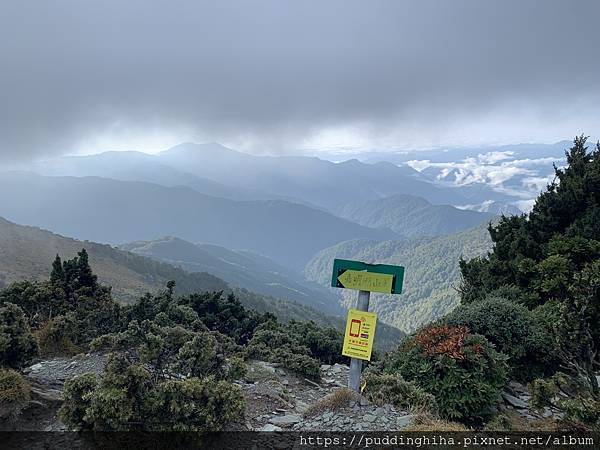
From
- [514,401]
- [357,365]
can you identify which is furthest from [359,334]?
[514,401]

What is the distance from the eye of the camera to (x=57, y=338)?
11.9 meters

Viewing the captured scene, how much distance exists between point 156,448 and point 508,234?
1849 centimetres

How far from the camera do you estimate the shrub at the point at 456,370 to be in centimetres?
727

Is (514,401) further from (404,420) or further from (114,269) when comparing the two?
(114,269)

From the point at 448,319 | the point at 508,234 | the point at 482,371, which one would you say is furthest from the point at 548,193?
the point at 482,371

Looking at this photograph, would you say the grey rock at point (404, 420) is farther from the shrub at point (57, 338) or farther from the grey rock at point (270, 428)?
the shrub at point (57, 338)

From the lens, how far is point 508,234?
63.7 feet

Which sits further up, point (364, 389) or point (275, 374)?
point (364, 389)

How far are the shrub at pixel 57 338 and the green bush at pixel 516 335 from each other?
34.8 ft

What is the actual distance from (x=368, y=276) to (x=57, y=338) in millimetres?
9897

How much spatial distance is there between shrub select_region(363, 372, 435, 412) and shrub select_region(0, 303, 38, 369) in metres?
6.74

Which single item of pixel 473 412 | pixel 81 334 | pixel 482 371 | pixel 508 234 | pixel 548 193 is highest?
pixel 548 193

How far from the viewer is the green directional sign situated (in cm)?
666

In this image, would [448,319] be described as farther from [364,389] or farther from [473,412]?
[364,389]
